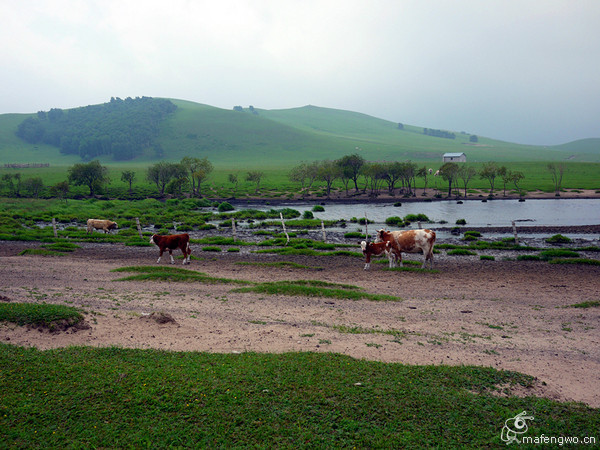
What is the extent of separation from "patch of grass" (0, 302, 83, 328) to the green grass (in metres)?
1.73

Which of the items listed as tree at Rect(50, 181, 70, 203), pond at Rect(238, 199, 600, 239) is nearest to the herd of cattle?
pond at Rect(238, 199, 600, 239)

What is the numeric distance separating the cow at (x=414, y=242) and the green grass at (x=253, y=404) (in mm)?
14254

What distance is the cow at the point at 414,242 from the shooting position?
22.3m

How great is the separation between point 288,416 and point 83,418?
335 centimetres

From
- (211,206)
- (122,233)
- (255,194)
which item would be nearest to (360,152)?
(255,194)

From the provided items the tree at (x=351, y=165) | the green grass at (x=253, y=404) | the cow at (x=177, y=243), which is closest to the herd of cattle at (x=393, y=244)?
the cow at (x=177, y=243)

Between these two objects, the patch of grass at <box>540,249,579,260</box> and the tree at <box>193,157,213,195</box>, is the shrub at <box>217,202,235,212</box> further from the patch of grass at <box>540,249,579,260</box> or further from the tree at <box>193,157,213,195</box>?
the patch of grass at <box>540,249,579,260</box>

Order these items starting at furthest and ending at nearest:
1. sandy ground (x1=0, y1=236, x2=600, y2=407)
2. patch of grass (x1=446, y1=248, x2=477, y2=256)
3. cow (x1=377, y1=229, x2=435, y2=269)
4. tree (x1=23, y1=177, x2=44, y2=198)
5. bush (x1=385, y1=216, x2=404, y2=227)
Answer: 1. tree (x1=23, y1=177, x2=44, y2=198)
2. bush (x1=385, y1=216, x2=404, y2=227)
3. patch of grass (x1=446, y1=248, x2=477, y2=256)
4. cow (x1=377, y1=229, x2=435, y2=269)
5. sandy ground (x1=0, y1=236, x2=600, y2=407)

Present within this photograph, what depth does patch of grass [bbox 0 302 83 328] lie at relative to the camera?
33.5ft

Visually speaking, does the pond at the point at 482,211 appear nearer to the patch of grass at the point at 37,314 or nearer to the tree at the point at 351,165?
the tree at the point at 351,165

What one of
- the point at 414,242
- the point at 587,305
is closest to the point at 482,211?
the point at 414,242

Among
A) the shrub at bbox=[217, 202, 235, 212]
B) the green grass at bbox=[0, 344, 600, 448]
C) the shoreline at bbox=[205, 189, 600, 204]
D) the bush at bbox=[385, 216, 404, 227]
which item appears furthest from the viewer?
the shoreline at bbox=[205, 189, 600, 204]

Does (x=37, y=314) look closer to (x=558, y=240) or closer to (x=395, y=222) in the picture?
(x=558, y=240)

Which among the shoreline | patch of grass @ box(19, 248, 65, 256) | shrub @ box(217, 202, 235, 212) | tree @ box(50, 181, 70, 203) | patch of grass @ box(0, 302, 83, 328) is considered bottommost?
patch of grass @ box(19, 248, 65, 256)
